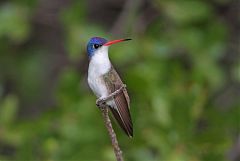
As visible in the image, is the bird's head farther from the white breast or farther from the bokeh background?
the bokeh background

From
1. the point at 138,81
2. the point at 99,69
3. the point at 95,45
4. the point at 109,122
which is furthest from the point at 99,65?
the point at 138,81

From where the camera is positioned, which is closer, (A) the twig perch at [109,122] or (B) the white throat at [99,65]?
(A) the twig perch at [109,122]

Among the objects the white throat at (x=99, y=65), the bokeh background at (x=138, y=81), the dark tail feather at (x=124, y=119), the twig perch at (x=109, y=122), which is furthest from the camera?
the bokeh background at (x=138, y=81)

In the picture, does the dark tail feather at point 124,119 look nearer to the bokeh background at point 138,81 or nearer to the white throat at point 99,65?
the white throat at point 99,65

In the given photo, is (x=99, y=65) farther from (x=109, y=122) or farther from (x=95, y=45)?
(x=109, y=122)

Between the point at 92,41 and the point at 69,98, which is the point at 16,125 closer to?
the point at 69,98

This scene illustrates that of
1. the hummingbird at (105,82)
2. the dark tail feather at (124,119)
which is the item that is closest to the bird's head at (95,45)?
the hummingbird at (105,82)

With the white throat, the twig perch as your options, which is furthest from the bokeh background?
the twig perch
